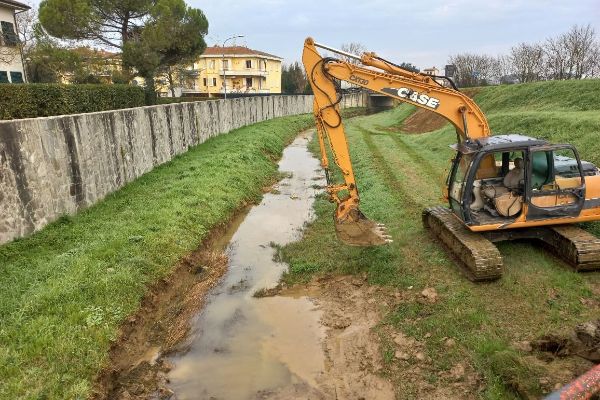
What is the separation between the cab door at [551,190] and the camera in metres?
8.07

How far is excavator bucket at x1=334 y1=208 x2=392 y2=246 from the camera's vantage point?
8875 mm

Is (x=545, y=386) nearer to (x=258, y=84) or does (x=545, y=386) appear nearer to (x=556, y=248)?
(x=556, y=248)

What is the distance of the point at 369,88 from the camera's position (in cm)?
891

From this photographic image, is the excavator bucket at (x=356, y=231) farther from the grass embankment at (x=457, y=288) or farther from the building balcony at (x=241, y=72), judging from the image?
the building balcony at (x=241, y=72)

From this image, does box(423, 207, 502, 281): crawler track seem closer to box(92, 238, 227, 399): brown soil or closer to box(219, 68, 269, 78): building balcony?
box(92, 238, 227, 399): brown soil

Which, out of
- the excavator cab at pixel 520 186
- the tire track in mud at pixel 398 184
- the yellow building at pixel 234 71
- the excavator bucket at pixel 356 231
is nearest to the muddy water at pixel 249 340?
the excavator bucket at pixel 356 231

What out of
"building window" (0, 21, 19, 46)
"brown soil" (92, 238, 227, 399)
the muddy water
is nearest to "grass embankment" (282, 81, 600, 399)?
the muddy water

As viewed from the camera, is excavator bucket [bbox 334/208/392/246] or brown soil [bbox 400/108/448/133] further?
brown soil [bbox 400/108/448/133]

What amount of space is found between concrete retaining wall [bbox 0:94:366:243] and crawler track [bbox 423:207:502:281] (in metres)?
8.34

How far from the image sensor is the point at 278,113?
134ft

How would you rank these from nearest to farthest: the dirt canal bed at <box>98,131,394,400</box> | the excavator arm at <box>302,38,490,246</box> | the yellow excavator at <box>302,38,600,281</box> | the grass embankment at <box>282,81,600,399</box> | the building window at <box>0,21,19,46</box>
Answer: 1. the grass embankment at <box>282,81,600,399</box>
2. the dirt canal bed at <box>98,131,394,400</box>
3. the yellow excavator at <box>302,38,600,281</box>
4. the excavator arm at <box>302,38,490,246</box>
5. the building window at <box>0,21,19,46</box>

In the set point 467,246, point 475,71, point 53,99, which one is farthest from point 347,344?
point 475,71

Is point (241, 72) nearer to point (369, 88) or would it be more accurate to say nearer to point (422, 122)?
point (422, 122)

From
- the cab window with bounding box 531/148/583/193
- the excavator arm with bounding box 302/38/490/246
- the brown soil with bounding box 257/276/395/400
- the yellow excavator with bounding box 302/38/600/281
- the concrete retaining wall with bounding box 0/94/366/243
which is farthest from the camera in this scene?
the concrete retaining wall with bounding box 0/94/366/243
